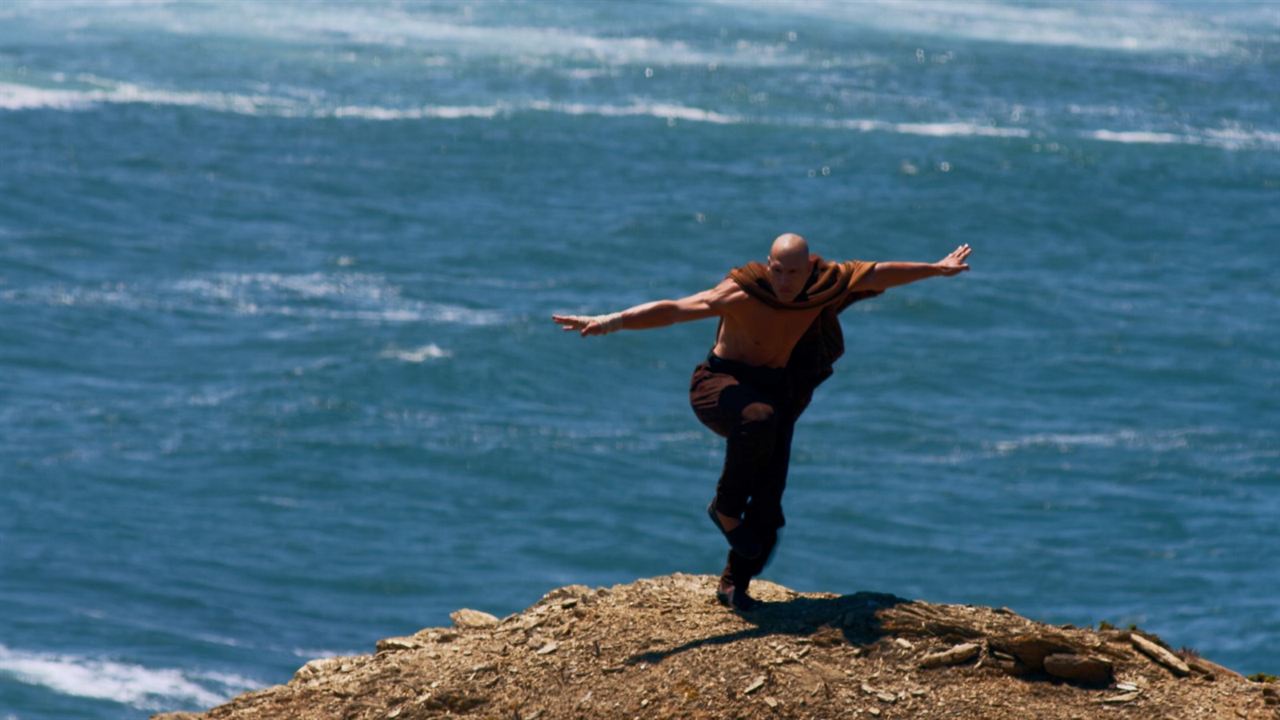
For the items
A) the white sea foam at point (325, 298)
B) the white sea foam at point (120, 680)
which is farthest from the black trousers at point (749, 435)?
the white sea foam at point (325, 298)

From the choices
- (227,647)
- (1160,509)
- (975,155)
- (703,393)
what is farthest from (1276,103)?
(703,393)

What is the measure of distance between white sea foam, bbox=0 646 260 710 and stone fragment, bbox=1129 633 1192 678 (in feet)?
34.2

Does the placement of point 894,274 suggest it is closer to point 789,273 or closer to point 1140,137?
point 789,273

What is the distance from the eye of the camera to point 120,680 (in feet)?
57.2

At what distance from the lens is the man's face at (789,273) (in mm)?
8375

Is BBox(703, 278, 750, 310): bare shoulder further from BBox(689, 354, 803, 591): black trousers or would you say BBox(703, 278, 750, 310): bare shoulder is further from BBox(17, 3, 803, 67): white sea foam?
BBox(17, 3, 803, 67): white sea foam

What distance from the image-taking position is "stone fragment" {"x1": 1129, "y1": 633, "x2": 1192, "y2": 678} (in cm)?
857

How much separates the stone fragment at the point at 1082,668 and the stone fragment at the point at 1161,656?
430 millimetres

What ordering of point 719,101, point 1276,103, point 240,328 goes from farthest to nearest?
point 1276,103 → point 719,101 → point 240,328

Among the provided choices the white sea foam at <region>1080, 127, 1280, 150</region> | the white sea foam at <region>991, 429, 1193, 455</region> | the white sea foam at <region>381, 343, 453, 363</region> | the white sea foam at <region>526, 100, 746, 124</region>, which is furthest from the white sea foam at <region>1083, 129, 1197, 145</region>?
the white sea foam at <region>381, 343, 453, 363</region>

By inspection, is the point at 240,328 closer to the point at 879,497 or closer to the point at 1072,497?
the point at 879,497

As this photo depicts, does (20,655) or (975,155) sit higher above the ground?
(975,155)

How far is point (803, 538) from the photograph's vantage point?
72.6ft

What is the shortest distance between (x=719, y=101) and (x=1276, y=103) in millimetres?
18103
